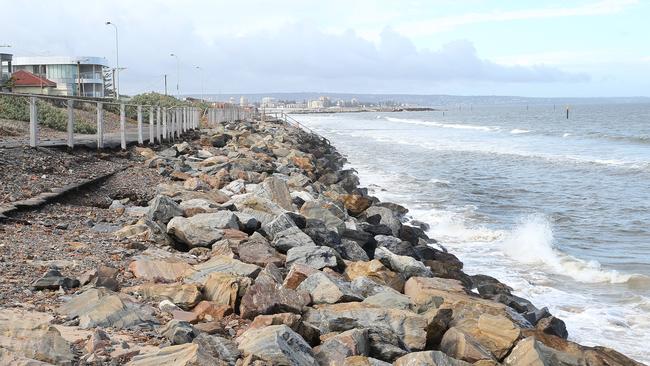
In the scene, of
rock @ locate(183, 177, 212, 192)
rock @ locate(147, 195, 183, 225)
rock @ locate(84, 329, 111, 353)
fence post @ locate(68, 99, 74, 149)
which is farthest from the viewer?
fence post @ locate(68, 99, 74, 149)

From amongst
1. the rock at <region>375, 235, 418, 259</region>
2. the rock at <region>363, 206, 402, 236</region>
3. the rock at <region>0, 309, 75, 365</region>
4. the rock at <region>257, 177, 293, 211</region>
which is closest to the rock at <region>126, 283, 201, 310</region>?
the rock at <region>0, 309, 75, 365</region>

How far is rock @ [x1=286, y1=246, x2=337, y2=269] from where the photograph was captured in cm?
722

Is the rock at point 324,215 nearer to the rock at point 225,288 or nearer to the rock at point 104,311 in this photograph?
the rock at point 225,288

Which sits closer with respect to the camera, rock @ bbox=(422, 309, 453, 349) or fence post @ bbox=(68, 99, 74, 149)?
rock @ bbox=(422, 309, 453, 349)

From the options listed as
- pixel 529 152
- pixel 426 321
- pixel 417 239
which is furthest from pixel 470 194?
pixel 529 152

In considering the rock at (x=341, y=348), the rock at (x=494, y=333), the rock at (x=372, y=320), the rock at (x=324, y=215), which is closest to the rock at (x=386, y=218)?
the rock at (x=324, y=215)

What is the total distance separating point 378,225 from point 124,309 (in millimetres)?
7601

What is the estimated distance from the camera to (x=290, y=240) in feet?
25.9

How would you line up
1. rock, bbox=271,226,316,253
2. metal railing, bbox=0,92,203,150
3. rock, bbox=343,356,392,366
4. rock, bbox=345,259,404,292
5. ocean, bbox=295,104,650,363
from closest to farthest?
rock, bbox=343,356,392,366, rock, bbox=345,259,404,292, rock, bbox=271,226,316,253, ocean, bbox=295,104,650,363, metal railing, bbox=0,92,203,150

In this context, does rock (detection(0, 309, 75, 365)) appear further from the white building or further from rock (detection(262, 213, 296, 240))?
the white building

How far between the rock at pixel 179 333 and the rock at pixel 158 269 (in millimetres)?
1592

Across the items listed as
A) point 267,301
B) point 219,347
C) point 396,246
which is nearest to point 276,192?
point 396,246

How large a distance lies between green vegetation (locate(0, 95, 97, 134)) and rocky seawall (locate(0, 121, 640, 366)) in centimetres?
984

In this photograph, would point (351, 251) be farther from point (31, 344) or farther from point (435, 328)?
point (31, 344)
